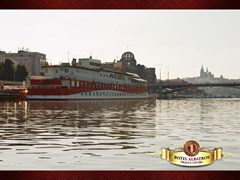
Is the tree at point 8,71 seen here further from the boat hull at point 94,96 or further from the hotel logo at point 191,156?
the hotel logo at point 191,156

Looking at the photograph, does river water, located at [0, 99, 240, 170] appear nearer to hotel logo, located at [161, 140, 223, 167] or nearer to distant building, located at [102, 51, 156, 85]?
hotel logo, located at [161, 140, 223, 167]

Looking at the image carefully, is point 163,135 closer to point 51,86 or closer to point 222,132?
point 222,132

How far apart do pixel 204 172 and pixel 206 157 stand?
1.19ft

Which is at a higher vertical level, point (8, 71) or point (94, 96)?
point (8, 71)

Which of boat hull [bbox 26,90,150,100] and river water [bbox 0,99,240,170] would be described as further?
boat hull [bbox 26,90,150,100]

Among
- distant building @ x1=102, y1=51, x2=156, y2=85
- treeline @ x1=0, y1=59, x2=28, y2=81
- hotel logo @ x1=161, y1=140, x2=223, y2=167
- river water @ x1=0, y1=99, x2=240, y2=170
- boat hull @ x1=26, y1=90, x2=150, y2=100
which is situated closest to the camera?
hotel logo @ x1=161, y1=140, x2=223, y2=167

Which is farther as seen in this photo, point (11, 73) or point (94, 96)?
point (11, 73)

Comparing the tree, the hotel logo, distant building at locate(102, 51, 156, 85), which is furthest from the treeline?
the hotel logo

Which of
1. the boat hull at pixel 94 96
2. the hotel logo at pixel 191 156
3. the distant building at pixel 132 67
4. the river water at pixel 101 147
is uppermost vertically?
the distant building at pixel 132 67

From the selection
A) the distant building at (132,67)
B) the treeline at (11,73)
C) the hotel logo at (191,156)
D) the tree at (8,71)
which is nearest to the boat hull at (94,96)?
the distant building at (132,67)

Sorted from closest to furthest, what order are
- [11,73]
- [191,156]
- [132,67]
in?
[191,156] → [132,67] → [11,73]

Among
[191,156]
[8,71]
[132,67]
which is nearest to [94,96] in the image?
[132,67]

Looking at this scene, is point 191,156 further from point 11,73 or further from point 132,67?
point 11,73

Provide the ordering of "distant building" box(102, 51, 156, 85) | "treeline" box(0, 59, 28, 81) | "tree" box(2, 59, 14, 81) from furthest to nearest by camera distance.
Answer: "tree" box(2, 59, 14, 81), "treeline" box(0, 59, 28, 81), "distant building" box(102, 51, 156, 85)
